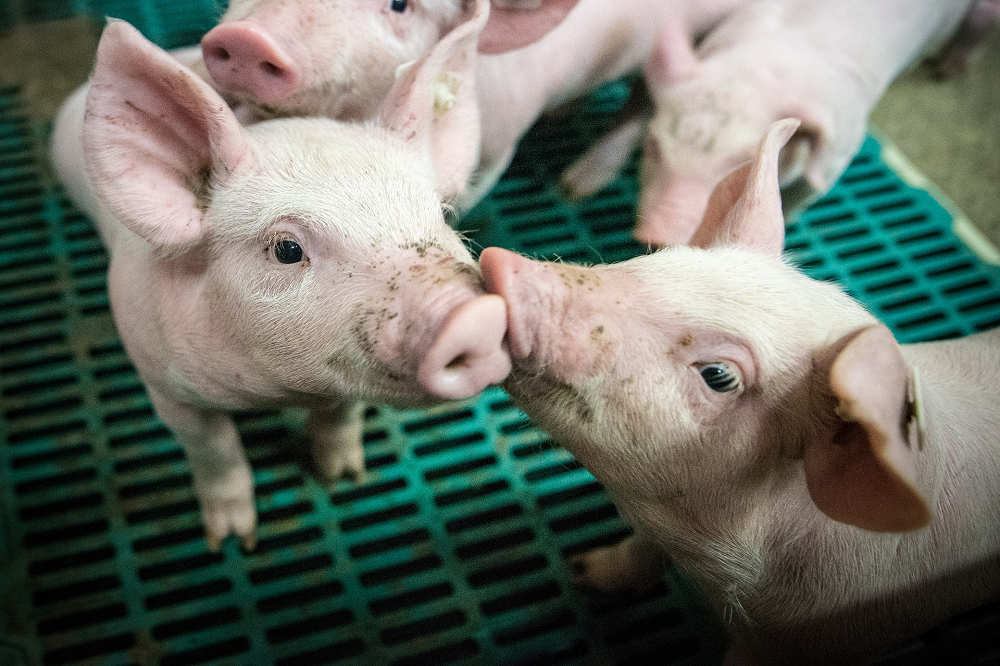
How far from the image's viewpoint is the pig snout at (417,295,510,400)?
3.49 feet

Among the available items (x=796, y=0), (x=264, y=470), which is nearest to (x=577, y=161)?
(x=796, y=0)

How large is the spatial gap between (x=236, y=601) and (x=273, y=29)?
139 cm

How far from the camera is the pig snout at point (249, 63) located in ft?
4.89

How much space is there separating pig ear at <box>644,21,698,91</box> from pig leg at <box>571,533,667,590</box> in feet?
4.35

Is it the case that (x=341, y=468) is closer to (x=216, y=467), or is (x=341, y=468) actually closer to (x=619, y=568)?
(x=216, y=467)

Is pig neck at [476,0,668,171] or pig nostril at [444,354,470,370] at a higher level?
pig nostril at [444,354,470,370]

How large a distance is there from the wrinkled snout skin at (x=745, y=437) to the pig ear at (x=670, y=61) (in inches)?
40.8

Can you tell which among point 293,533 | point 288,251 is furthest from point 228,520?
point 288,251

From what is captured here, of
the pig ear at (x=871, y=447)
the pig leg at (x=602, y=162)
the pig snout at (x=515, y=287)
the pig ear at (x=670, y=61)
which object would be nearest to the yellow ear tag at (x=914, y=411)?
the pig ear at (x=871, y=447)

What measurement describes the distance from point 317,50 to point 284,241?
55 centimetres

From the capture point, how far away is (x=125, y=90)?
51.9 inches

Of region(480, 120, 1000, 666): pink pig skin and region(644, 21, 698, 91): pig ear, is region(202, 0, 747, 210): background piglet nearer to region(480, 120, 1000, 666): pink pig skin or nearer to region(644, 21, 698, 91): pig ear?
region(644, 21, 698, 91): pig ear

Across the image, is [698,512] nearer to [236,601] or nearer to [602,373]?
[602,373]

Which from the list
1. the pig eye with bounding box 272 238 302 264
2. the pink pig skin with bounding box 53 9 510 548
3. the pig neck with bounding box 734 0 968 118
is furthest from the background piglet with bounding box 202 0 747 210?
the pig eye with bounding box 272 238 302 264
